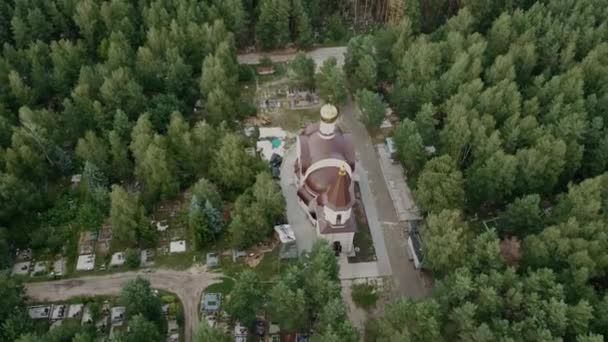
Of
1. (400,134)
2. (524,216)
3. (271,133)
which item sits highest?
(271,133)

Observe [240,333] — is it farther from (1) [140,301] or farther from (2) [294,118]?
(2) [294,118]

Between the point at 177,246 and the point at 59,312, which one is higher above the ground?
the point at 177,246

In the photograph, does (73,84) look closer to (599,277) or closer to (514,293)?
(514,293)

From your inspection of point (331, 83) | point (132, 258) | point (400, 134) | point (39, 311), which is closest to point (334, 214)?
point (400, 134)

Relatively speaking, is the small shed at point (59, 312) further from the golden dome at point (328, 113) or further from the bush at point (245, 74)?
the bush at point (245, 74)

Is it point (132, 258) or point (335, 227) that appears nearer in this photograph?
point (335, 227)

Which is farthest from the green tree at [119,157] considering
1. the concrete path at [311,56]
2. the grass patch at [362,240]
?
the grass patch at [362,240]

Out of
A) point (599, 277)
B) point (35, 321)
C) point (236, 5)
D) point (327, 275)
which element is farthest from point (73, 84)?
point (599, 277)
